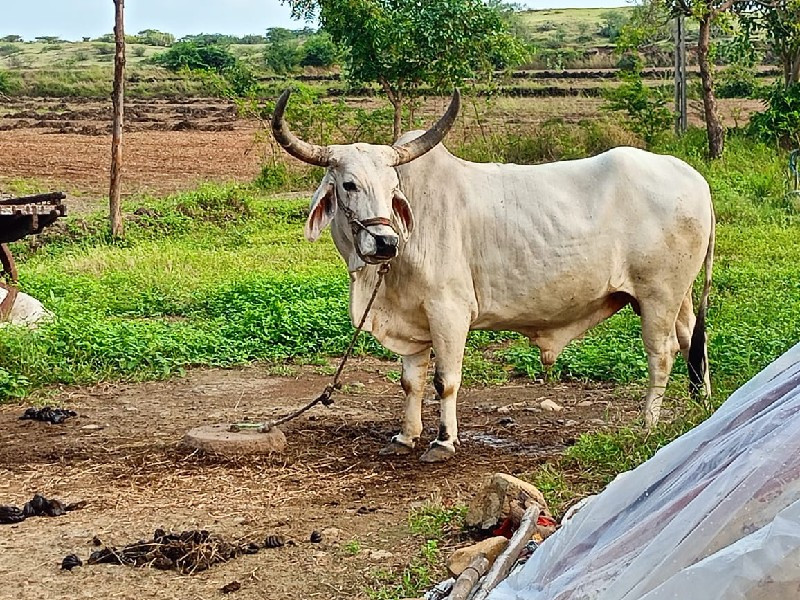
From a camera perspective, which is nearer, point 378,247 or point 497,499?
point 497,499

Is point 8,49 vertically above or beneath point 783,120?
above

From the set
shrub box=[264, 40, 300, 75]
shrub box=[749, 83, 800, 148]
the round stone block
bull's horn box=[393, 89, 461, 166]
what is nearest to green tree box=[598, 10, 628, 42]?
shrub box=[264, 40, 300, 75]

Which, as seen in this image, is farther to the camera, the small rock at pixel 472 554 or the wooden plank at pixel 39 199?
the wooden plank at pixel 39 199

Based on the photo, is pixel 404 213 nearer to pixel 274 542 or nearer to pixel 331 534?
pixel 331 534

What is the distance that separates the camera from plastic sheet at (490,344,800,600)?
236cm

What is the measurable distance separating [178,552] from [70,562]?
0.43 m

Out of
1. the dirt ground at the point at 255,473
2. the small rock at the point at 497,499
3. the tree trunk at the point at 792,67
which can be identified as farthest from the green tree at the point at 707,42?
the small rock at the point at 497,499

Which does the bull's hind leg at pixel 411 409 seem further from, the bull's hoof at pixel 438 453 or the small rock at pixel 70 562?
the small rock at pixel 70 562

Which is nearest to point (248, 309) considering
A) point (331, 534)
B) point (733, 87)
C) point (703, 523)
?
point (331, 534)

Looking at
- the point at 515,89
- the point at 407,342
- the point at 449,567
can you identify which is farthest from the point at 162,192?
the point at 515,89

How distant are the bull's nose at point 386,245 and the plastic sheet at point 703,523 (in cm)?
255

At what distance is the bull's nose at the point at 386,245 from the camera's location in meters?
5.88

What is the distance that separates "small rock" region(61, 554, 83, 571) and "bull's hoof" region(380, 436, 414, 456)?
78.4 inches

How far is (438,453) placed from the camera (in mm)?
6406
